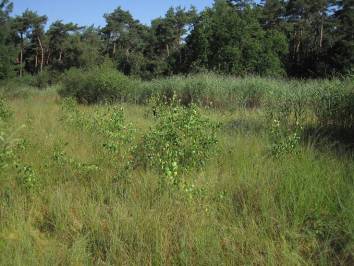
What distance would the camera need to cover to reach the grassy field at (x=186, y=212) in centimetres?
308

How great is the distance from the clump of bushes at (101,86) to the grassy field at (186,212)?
430 inches

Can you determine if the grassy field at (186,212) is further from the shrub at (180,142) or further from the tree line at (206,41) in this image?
the tree line at (206,41)

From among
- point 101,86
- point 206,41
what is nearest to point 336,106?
point 101,86

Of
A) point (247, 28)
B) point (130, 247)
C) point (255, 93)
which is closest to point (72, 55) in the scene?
point (247, 28)

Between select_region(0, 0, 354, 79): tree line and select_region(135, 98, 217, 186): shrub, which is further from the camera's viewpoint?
select_region(0, 0, 354, 79): tree line

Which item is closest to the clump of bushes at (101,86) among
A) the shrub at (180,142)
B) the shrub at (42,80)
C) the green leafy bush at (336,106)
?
the green leafy bush at (336,106)

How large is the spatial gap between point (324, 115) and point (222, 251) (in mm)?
5525

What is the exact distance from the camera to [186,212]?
3598 millimetres

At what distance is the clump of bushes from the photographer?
16.4m

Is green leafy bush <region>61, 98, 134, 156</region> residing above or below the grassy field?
above

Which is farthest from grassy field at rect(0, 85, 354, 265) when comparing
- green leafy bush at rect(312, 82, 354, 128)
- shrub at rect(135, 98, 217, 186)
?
green leafy bush at rect(312, 82, 354, 128)

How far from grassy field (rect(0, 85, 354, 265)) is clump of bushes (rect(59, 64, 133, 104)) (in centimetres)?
1091

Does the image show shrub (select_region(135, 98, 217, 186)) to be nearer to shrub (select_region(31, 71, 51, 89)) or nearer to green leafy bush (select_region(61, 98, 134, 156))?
green leafy bush (select_region(61, 98, 134, 156))

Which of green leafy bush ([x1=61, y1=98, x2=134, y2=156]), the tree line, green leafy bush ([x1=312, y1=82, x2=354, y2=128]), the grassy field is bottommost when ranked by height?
the grassy field
